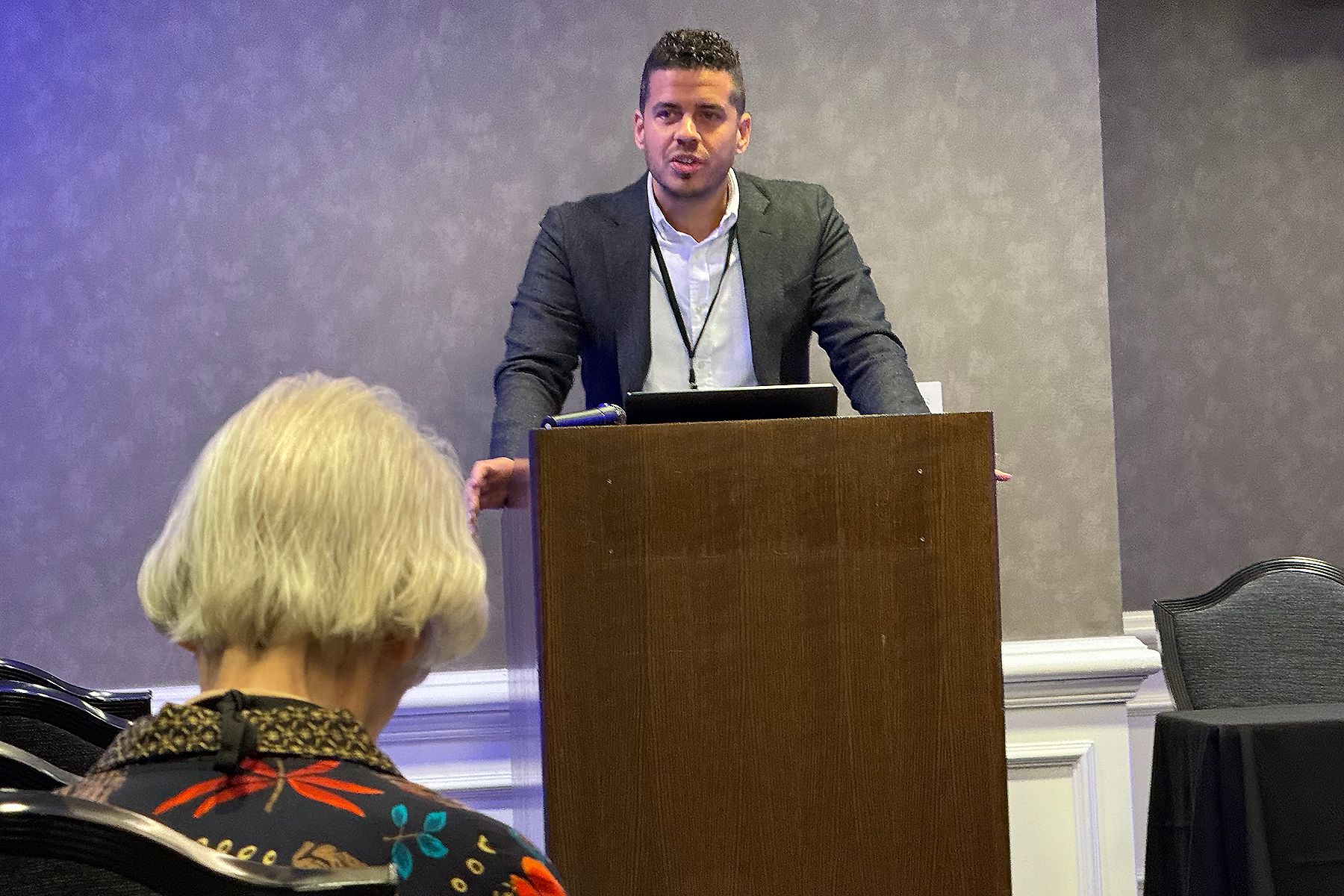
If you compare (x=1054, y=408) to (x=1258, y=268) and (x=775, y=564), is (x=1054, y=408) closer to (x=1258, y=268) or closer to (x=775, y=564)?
(x=1258, y=268)

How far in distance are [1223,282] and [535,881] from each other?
3963mm

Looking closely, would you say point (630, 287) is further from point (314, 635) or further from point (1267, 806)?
point (314, 635)

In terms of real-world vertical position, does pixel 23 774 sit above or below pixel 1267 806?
above

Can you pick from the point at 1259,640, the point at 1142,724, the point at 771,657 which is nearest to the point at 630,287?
the point at 771,657

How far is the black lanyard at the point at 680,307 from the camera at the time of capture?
2.85 m

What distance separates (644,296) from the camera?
2.83 meters

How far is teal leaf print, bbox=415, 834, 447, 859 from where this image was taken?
80cm

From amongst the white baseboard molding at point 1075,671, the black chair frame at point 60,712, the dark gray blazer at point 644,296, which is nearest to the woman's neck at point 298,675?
the black chair frame at point 60,712

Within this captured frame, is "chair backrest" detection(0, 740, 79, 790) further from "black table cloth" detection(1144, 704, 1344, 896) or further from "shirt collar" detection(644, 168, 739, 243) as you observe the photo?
"black table cloth" detection(1144, 704, 1344, 896)

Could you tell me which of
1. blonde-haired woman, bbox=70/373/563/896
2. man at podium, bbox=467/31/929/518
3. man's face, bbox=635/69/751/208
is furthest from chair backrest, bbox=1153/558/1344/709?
blonde-haired woman, bbox=70/373/563/896

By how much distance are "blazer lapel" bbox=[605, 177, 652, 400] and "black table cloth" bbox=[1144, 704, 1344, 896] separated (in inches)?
49.7

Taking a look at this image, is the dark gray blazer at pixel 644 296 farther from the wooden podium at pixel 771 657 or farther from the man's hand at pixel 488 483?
the wooden podium at pixel 771 657

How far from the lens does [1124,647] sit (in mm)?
3346

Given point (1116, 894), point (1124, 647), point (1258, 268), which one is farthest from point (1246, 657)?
point (1258, 268)
